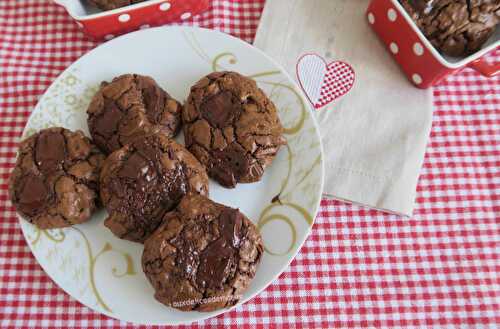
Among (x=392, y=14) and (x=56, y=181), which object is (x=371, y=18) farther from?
(x=56, y=181)

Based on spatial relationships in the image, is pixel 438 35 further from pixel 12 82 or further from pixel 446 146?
pixel 12 82

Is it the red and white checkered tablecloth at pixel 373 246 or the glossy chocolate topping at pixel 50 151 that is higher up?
the glossy chocolate topping at pixel 50 151

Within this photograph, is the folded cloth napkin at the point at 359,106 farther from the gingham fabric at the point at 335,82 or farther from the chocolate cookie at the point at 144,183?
the chocolate cookie at the point at 144,183

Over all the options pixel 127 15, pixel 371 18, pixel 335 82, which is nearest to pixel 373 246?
pixel 335 82

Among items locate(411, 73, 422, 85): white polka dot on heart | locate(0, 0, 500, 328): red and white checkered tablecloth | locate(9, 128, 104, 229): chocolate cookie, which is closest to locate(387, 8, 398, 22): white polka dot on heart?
locate(411, 73, 422, 85): white polka dot on heart

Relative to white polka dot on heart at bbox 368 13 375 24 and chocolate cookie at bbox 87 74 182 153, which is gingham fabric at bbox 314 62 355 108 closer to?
white polka dot on heart at bbox 368 13 375 24

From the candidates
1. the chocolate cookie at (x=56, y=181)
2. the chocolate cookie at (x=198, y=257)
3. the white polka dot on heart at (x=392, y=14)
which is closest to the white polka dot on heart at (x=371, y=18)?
the white polka dot on heart at (x=392, y=14)
